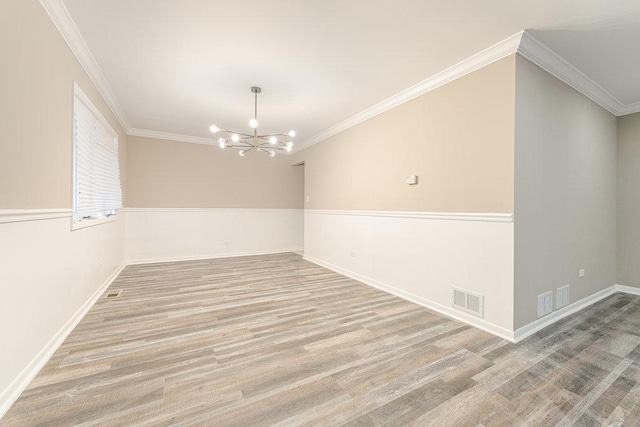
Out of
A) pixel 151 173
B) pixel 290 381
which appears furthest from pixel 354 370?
pixel 151 173

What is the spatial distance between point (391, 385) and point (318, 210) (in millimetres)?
4045

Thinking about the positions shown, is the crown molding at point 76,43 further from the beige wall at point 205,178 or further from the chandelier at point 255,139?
the beige wall at point 205,178

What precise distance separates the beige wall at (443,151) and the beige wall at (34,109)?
3513 millimetres

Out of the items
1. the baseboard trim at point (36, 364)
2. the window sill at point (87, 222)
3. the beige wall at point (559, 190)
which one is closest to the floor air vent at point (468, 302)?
the beige wall at point (559, 190)

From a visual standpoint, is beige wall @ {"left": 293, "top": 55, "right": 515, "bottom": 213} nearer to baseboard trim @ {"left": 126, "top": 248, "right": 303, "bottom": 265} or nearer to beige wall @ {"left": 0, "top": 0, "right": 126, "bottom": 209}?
baseboard trim @ {"left": 126, "top": 248, "right": 303, "bottom": 265}

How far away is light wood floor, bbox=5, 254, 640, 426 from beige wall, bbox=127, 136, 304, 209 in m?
2.91

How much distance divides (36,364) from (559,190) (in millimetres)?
4760

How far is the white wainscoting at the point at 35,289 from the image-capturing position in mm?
1522

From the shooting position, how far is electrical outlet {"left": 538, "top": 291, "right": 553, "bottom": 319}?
2.58 metres

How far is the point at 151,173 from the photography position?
17.9 ft

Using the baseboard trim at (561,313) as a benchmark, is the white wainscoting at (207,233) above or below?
above

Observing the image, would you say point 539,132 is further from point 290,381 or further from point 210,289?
point 210,289

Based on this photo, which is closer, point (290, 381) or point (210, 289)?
point (290, 381)

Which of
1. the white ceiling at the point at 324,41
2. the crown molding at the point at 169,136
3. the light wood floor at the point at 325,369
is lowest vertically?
the light wood floor at the point at 325,369
